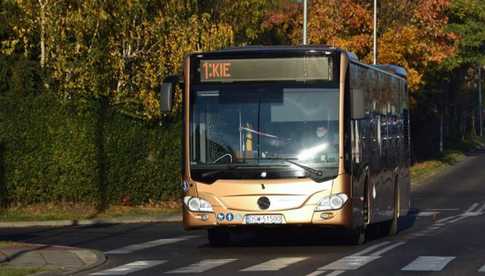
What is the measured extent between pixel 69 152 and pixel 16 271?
17.3 m

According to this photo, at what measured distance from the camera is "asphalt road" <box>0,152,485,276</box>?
55.1ft

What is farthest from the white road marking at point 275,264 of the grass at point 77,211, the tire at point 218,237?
the grass at point 77,211

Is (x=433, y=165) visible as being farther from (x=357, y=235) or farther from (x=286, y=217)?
(x=286, y=217)

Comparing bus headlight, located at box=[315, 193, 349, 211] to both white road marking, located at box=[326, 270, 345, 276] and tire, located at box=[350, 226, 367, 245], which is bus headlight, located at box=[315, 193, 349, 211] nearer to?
tire, located at box=[350, 226, 367, 245]

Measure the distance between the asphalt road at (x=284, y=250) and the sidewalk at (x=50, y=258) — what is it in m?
0.29

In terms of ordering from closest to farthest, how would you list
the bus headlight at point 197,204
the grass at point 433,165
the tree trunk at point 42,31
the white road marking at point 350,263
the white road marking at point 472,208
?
1. the white road marking at point 350,263
2. the bus headlight at point 197,204
3. the tree trunk at point 42,31
4. the white road marking at point 472,208
5. the grass at point 433,165

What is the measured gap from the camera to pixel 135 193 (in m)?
34.9

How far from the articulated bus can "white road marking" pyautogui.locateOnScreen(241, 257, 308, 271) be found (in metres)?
1.13

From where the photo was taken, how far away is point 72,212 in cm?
3356

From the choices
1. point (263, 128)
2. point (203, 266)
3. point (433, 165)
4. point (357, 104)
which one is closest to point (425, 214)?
point (357, 104)

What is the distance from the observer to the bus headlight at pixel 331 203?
19.3 meters

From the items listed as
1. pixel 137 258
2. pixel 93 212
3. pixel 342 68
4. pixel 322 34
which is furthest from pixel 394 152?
pixel 322 34

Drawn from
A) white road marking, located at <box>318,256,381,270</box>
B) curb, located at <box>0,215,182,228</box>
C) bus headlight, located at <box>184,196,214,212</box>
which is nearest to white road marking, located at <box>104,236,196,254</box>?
bus headlight, located at <box>184,196,214,212</box>

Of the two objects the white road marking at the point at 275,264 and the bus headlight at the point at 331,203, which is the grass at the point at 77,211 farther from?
the white road marking at the point at 275,264
